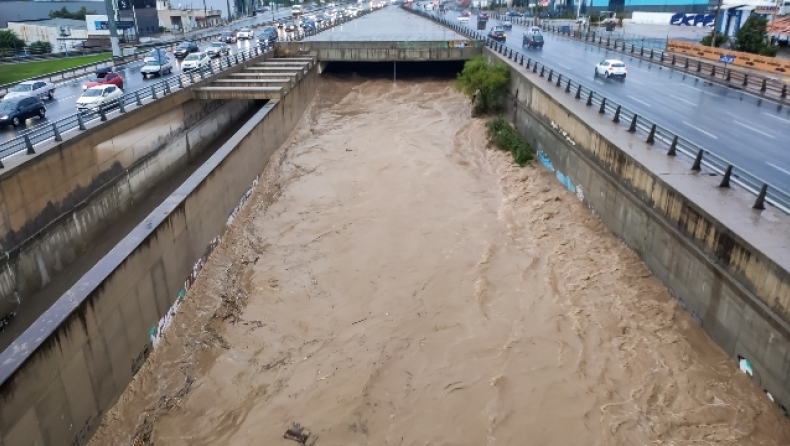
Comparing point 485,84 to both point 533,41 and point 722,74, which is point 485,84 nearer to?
point 722,74

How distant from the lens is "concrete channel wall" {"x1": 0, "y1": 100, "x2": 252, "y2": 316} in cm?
1936

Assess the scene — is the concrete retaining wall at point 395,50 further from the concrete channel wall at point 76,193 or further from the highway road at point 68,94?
the concrete channel wall at point 76,193

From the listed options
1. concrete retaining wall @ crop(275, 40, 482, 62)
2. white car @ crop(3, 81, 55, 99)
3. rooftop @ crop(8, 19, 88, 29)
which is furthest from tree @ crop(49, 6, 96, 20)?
white car @ crop(3, 81, 55, 99)

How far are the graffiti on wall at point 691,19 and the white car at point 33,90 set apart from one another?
3315 inches

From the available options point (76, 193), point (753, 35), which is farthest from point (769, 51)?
point (76, 193)

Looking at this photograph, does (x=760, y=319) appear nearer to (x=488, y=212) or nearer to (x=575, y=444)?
(x=575, y=444)

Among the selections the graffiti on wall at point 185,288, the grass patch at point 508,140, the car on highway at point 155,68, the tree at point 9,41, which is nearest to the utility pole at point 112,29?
the car on highway at point 155,68

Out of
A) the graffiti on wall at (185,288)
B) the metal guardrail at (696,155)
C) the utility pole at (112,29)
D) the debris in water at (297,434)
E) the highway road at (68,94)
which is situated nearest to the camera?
the debris in water at (297,434)

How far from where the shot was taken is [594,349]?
50.4 feet

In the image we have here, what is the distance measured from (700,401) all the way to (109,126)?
2465 centimetres

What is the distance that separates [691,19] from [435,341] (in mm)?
90652

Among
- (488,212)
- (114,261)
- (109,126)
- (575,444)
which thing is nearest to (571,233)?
(488,212)

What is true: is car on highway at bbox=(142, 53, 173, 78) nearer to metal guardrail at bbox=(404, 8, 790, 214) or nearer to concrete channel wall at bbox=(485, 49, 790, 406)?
metal guardrail at bbox=(404, 8, 790, 214)

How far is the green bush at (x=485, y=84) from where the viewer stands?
126 feet
